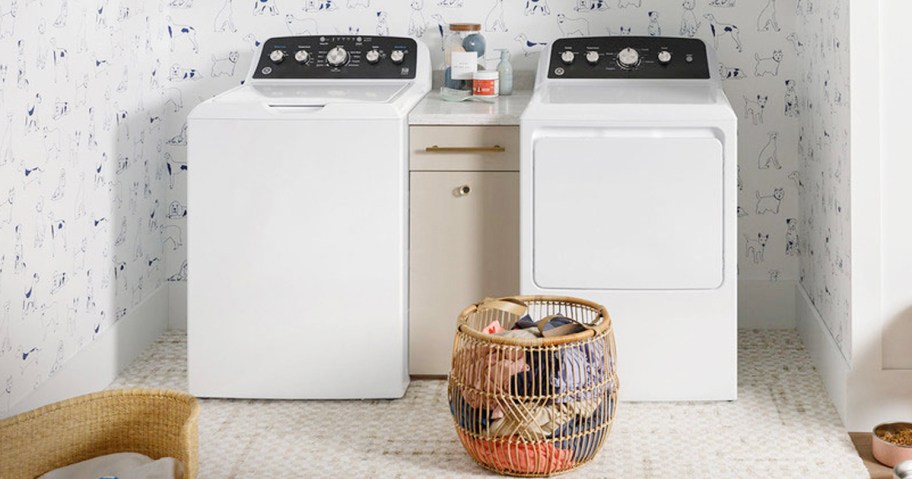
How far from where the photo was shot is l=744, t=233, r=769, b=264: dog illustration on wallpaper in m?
3.72

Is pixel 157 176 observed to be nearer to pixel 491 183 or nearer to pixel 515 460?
pixel 491 183

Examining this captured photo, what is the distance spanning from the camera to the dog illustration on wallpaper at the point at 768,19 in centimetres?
360

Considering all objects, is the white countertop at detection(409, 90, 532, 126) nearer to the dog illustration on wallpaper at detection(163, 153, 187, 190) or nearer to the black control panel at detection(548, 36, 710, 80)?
the black control panel at detection(548, 36, 710, 80)

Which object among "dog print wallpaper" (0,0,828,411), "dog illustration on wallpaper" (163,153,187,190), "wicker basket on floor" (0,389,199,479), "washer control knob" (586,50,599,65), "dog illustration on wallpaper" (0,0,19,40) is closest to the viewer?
"wicker basket on floor" (0,389,199,479)

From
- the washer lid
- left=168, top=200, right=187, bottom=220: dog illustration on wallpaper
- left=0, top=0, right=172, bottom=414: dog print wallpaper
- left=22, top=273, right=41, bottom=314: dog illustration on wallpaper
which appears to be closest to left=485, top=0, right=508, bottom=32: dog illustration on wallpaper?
the washer lid

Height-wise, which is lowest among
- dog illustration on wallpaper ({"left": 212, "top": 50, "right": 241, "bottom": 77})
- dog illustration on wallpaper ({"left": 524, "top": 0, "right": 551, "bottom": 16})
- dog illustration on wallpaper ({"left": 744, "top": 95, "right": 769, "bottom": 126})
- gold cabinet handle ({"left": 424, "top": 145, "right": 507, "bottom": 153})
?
gold cabinet handle ({"left": 424, "top": 145, "right": 507, "bottom": 153})

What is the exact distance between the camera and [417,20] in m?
3.67

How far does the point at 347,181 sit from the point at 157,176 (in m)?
0.97

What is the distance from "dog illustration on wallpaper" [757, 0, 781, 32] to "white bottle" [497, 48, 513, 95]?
792mm

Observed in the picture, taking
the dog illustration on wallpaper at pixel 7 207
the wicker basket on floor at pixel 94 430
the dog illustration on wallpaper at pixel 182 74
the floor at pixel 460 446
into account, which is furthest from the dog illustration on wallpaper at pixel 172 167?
the wicker basket on floor at pixel 94 430

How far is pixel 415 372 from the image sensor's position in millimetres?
3234

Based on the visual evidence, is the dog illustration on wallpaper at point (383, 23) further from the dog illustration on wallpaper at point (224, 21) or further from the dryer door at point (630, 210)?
the dryer door at point (630, 210)

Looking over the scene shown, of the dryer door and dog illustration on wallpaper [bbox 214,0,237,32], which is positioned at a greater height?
dog illustration on wallpaper [bbox 214,0,237,32]

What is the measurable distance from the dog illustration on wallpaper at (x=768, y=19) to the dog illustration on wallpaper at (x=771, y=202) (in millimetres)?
504
